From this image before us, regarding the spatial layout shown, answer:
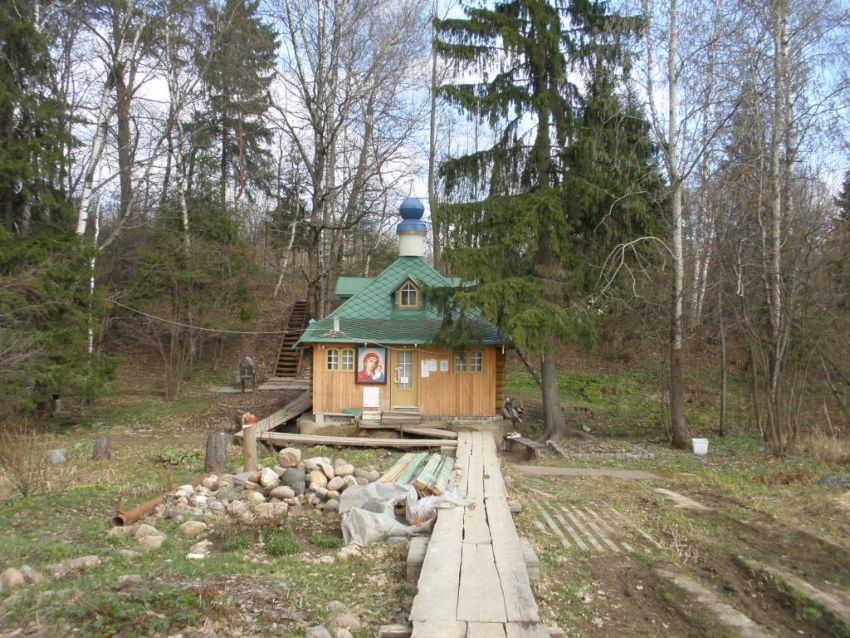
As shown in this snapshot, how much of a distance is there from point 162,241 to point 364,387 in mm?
11201

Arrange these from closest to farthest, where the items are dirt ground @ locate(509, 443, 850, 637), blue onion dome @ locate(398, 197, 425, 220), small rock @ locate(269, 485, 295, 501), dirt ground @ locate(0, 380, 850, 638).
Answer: dirt ground @ locate(0, 380, 850, 638) < dirt ground @ locate(509, 443, 850, 637) < small rock @ locate(269, 485, 295, 501) < blue onion dome @ locate(398, 197, 425, 220)

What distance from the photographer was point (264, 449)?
1365 centimetres

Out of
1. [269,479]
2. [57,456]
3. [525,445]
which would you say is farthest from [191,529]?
[525,445]

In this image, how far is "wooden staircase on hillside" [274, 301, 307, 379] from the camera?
2566 cm

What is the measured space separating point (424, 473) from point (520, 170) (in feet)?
31.5

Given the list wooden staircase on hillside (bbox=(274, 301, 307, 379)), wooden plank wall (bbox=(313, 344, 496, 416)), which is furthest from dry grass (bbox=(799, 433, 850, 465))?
wooden staircase on hillside (bbox=(274, 301, 307, 379))

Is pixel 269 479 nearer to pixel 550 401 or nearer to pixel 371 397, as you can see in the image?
pixel 371 397

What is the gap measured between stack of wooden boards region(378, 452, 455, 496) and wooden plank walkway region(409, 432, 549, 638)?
0.70 meters

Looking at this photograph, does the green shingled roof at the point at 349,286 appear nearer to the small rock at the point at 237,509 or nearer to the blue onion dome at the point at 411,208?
the blue onion dome at the point at 411,208

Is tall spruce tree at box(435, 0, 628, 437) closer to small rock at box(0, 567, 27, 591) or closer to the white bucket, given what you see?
the white bucket

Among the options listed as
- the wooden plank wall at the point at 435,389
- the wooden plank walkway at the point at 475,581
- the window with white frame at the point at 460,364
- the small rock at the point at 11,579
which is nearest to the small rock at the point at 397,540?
the wooden plank walkway at the point at 475,581

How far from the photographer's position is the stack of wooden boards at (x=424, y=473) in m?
7.77

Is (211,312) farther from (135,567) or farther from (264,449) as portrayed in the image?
(135,567)

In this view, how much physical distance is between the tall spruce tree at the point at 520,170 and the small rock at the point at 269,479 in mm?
6848
